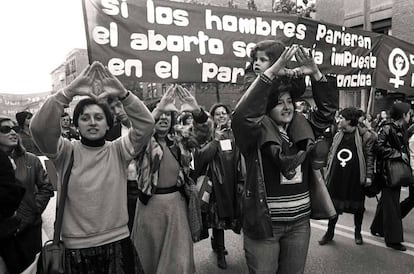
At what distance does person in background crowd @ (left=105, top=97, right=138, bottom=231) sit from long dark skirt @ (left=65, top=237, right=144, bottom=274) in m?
0.80

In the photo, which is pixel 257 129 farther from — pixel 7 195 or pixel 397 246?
pixel 397 246

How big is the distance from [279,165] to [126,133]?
1.24 metres

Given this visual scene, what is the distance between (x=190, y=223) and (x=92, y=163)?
1.19 meters

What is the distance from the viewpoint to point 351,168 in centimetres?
486

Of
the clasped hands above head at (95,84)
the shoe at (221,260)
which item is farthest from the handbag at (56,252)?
the shoe at (221,260)

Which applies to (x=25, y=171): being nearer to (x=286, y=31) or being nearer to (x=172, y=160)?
(x=172, y=160)

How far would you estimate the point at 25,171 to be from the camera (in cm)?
332

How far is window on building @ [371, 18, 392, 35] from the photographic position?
17141 millimetres

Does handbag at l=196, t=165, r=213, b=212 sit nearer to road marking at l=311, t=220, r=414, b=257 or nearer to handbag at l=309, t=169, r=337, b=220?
handbag at l=309, t=169, r=337, b=220

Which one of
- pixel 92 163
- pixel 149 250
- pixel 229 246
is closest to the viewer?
pixel 92 163

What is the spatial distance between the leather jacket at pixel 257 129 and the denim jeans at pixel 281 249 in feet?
0.27

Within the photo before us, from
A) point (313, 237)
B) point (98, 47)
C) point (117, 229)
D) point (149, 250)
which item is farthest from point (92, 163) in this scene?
point (313, 237)

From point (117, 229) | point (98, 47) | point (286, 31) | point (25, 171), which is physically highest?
point (286, 31)

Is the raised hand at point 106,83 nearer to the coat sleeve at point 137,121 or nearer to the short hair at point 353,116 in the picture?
the coat sleeve at point 137,121
